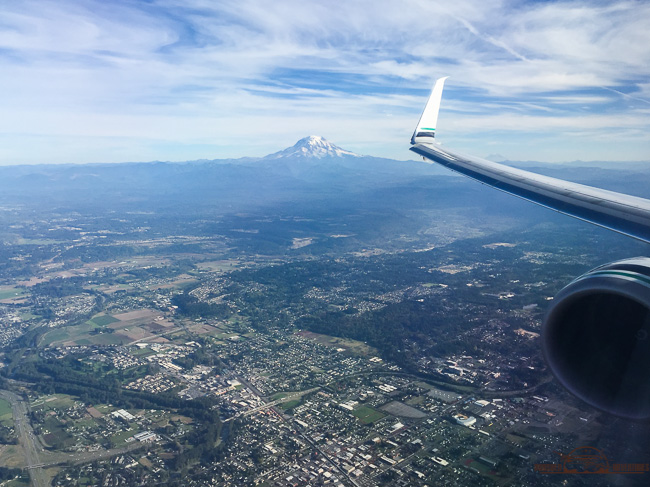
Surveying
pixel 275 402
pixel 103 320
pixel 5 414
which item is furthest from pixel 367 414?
pixel 103 320

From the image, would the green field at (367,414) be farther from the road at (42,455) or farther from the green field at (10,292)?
the green field at (10,292)

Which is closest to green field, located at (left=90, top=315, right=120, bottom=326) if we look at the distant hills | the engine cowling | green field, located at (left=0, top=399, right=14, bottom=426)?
green field, located at (left=0, top=399, right=14, bottom=426)

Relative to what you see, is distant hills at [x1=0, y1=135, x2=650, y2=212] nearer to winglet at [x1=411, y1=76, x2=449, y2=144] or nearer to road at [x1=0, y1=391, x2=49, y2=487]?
winglet at [x1=411, y1=76, x2=449, y2=144]

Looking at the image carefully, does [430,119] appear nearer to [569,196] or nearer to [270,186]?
[569,196]

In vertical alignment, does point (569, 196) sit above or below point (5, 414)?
above

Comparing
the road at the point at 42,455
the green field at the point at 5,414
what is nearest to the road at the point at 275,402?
the road at the point at 42,455
